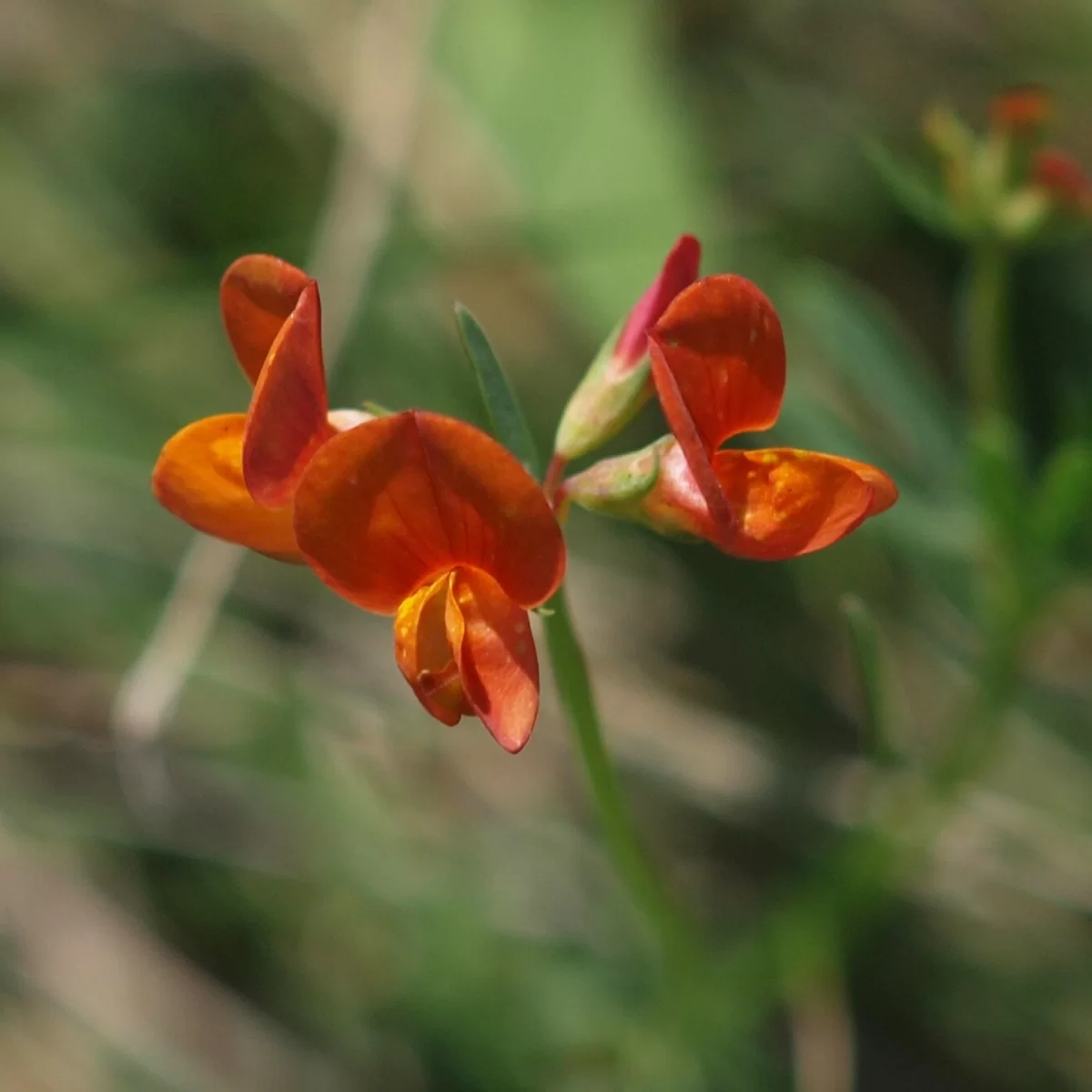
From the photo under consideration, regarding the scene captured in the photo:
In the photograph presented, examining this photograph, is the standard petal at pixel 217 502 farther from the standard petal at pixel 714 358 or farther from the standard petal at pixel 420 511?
the standard petal at pixel 714 358

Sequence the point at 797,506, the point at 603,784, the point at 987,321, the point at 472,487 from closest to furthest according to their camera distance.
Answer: the point at 472,487 < the point at 797,506 < the point at 603,784 < the point at 987,321

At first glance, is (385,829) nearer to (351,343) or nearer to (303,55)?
(351,343)

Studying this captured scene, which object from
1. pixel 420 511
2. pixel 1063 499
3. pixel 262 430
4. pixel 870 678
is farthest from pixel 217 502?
pixel 1063 499

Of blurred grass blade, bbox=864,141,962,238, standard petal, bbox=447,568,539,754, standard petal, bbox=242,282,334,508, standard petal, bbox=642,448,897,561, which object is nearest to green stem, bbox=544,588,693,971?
standard petal, bbox=447,568,539,754

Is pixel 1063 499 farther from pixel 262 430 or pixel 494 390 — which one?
pixel 262 430

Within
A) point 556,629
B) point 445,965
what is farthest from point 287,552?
point 445,965
